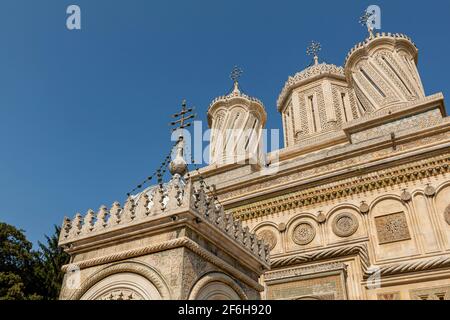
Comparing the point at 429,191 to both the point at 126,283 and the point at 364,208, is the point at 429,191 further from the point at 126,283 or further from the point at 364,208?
the point at 126,283

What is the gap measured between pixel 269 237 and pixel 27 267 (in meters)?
12.0

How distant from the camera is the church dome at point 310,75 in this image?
54.9 feet

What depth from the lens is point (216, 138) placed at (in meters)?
15.4

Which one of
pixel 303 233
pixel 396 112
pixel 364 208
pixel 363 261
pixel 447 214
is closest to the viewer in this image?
pixel 447 214

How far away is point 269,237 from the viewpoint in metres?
10.1

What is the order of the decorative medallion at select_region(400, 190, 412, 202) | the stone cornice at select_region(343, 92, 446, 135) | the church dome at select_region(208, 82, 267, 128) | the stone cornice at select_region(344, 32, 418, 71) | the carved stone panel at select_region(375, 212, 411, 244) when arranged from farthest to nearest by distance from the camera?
the church dome at select_region(208, 82, 267, 128), the stone cornice at select_region(344, 32, 418, 71), the stone cornice at select_region(343, 92, 446, 135), the decorative medallion at select_region(400, 190, 412, 202), the carved stone panel at select_region(375, 212, 411, 244)

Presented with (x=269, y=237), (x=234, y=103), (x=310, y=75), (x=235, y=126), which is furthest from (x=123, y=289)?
(x=310, y=75)

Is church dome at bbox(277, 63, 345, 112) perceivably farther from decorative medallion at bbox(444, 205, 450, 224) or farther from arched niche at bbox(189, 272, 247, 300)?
arched niche at bbox(189, 272, 247, 300)

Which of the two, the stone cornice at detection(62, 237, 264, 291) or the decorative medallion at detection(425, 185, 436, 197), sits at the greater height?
the decorative medallion at detection(425, 185, 436, 197)

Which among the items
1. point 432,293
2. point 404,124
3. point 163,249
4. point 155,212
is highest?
point 404,124

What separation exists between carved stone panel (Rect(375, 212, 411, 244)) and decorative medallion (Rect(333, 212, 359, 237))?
1.68 feet

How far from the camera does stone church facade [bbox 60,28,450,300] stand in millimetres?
4645

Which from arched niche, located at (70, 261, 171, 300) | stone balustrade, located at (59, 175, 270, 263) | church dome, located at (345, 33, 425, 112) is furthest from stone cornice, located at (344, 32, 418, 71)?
arched niche, located at (70, 261, 171, 300)
